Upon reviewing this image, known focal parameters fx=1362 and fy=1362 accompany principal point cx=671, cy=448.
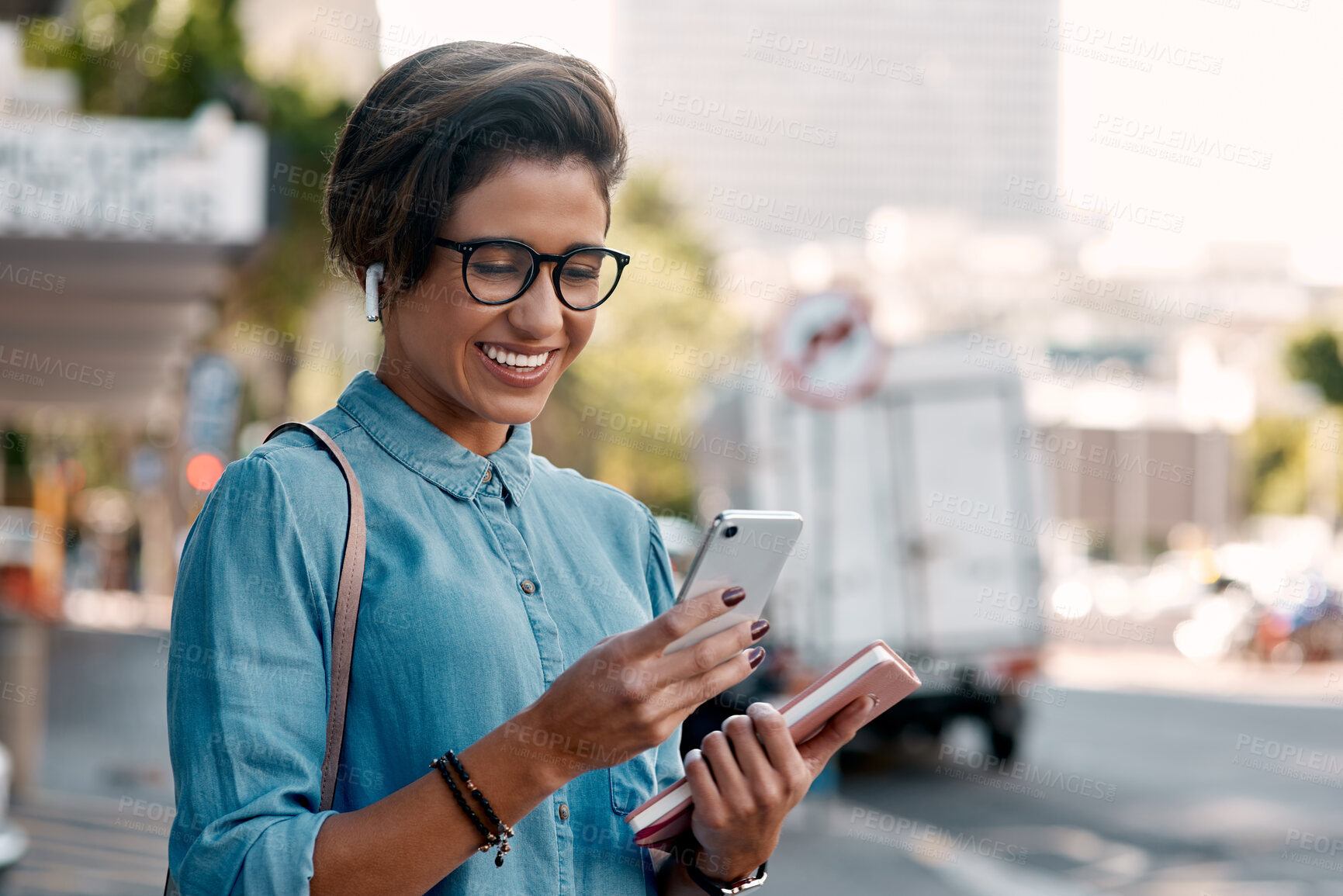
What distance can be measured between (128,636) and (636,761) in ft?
77.8

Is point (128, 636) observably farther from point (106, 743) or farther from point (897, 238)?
point (897, 238)

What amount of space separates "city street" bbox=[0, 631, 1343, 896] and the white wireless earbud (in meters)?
5.84

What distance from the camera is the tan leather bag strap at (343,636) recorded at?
142 centimetres

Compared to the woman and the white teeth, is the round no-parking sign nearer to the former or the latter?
the woman

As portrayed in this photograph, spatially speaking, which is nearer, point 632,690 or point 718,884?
point 632,690

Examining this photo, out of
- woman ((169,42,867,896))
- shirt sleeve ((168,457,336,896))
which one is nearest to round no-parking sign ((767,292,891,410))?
woman ((169,42,867,896))

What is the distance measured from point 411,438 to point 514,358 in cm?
16

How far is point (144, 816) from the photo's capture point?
28.3 ft

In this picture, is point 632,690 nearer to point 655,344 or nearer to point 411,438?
point 411,438

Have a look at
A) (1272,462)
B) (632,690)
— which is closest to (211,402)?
(632,690)

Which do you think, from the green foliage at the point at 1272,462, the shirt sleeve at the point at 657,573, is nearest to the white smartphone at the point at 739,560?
the shirt sleeve at the point at 657,573

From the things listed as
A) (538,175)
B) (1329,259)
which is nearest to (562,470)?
(538,175)

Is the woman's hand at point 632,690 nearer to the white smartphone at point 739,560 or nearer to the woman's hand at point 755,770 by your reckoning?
the white smartphone at point 739,560

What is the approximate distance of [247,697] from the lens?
4.46 feet
